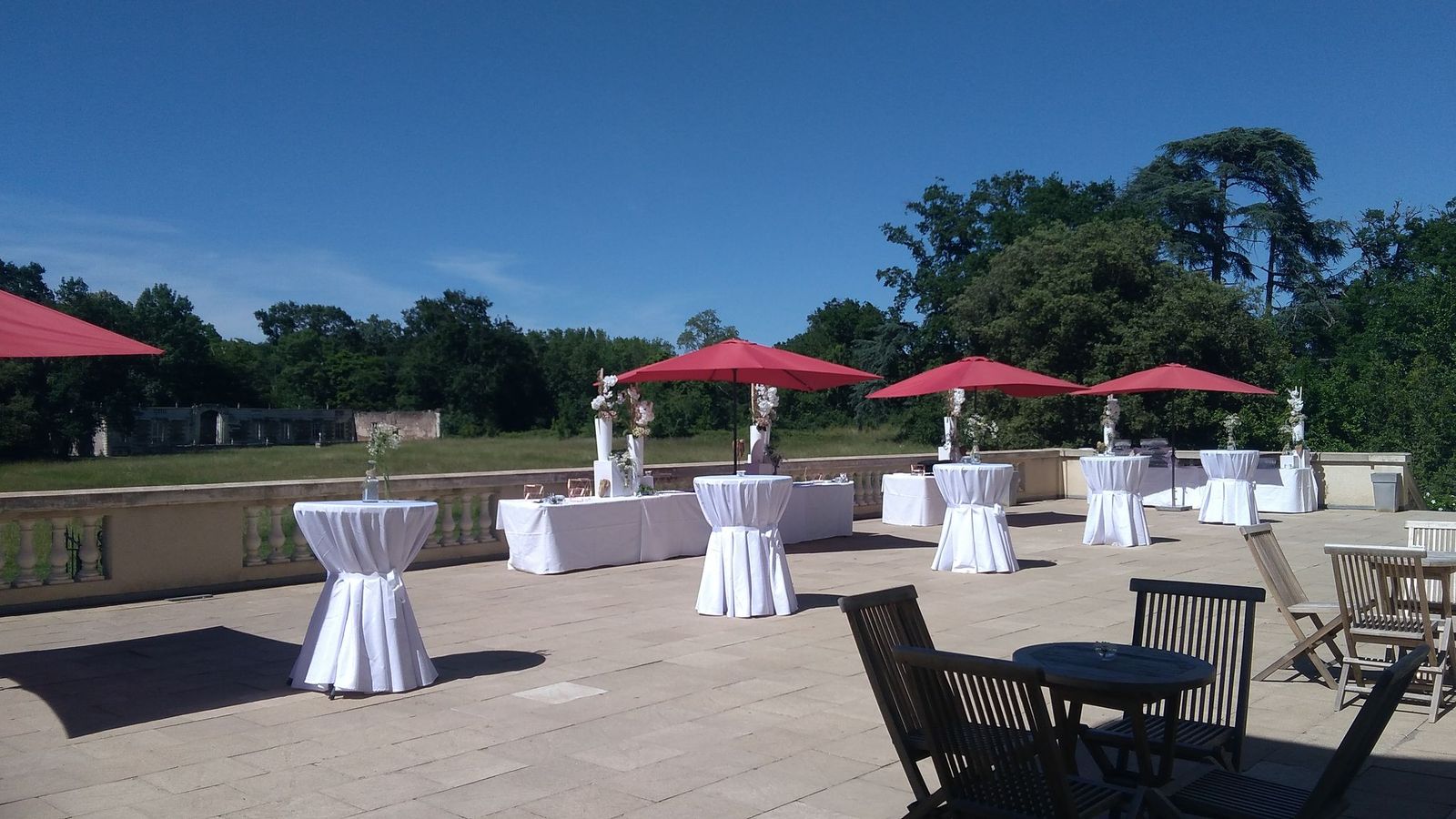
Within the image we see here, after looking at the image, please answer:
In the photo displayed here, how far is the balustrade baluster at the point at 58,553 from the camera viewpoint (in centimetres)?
888

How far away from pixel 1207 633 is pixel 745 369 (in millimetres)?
7188

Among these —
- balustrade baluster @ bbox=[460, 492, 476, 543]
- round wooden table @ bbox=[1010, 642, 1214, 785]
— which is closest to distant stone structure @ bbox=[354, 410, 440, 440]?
balustrade baluster @ bbox=[460, 492, 476, 543]

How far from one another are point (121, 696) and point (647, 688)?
9.71 ft

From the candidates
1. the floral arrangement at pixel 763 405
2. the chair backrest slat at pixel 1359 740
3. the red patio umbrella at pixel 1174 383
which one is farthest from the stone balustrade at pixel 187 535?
the red patio umbrella at pixel 1174 383

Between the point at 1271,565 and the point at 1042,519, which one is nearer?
the point at 1271,565

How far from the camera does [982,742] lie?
128 inches

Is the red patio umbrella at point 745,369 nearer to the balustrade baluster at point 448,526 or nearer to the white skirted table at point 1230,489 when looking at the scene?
the balustrade baluster at point 448,526

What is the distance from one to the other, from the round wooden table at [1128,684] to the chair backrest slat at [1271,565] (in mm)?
2687

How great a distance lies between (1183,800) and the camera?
3.43m

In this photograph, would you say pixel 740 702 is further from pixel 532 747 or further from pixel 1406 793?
pixel 1406 793

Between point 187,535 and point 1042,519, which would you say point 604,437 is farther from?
point 1042,519

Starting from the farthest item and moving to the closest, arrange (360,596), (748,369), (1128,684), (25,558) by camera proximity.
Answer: (748,369) < (25,558) < (360,596) < (1128,684)

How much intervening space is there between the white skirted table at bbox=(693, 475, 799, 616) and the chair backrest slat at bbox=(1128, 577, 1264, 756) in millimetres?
3892

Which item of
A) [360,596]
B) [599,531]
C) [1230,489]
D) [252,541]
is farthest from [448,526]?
[1230,489]
